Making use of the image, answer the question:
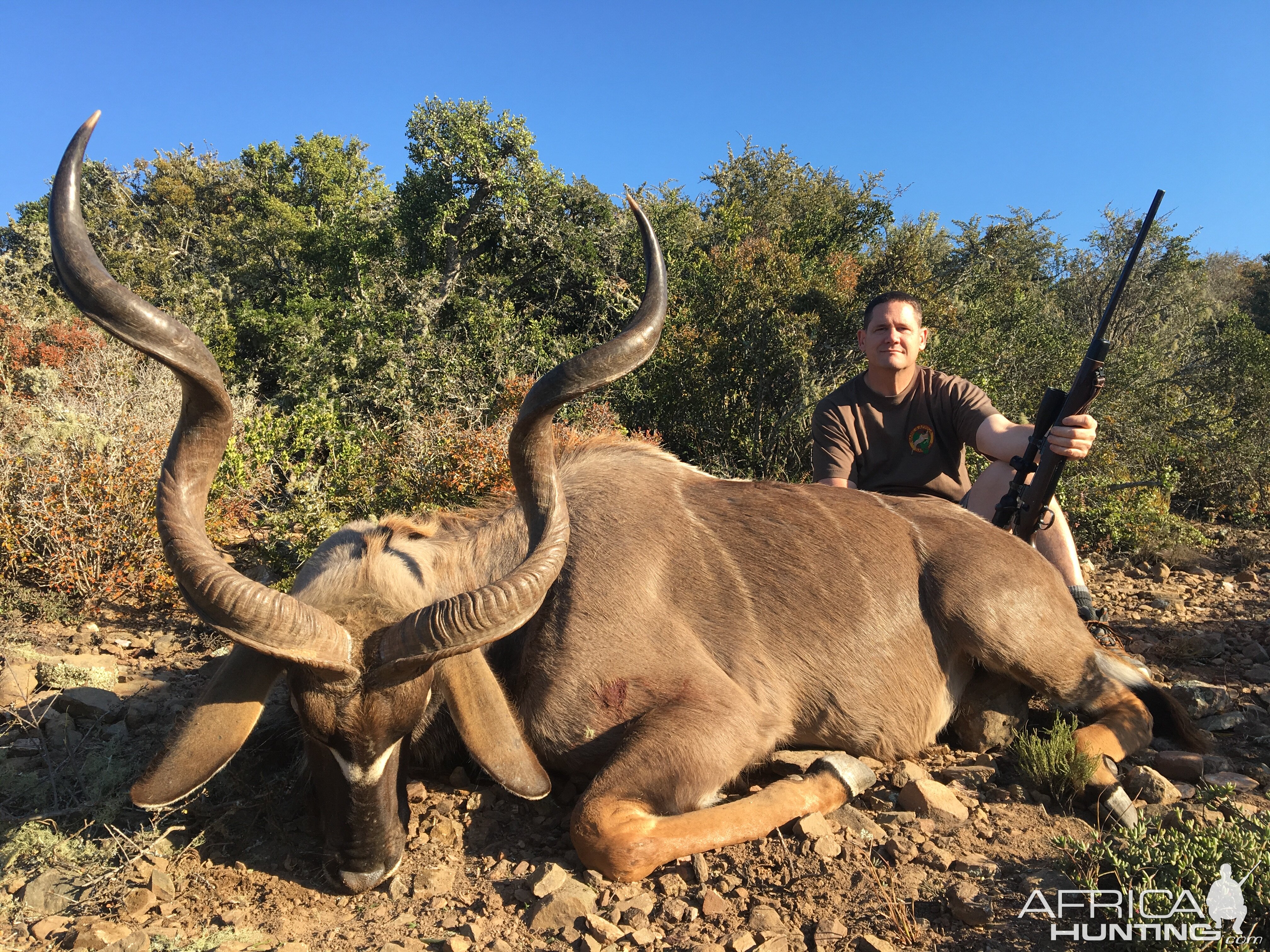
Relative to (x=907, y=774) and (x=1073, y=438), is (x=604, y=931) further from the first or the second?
(x=1073, y=438)

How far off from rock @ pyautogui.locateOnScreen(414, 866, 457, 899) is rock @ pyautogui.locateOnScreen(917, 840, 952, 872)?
5.87 ft

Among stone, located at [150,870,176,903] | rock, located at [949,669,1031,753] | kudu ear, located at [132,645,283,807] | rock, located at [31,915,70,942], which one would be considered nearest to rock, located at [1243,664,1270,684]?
rock, located at [949,669,1031,753]

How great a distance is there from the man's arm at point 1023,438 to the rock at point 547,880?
12.0ft

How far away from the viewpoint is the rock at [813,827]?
127 inches

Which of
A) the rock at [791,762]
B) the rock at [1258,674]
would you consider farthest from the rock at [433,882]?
the rock at [1258,674]

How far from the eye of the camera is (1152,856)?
275cm

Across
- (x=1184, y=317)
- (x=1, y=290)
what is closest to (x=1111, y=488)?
(x=1184, y=317)

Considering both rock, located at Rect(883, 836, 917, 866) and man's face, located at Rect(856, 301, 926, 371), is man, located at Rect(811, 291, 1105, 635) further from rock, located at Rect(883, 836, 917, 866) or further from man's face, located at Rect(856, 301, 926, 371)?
rock, located at Rect(883, 836, 917, 866)

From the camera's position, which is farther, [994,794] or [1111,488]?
[1111,488]

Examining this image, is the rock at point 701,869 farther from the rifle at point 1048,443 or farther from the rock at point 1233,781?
the rifle at point 1048,443

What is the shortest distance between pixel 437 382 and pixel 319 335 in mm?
2366

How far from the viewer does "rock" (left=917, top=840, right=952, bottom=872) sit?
307 cm

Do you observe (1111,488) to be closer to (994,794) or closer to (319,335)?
(994,794)

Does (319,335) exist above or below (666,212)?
below
